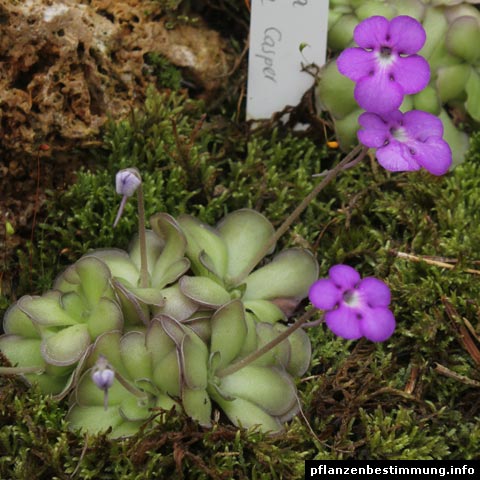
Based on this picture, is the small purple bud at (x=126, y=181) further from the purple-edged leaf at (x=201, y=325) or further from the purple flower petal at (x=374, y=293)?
the purple flower petal at (x=374, y=293)

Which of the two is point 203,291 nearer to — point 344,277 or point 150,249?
point 150,249

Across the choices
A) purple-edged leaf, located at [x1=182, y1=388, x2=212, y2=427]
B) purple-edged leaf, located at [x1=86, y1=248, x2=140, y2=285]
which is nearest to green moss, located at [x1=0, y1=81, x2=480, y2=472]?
purple-edged leaf, located at [x1=182, y1=388, x2=212, y2=427]

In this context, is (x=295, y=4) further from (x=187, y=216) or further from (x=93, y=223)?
(x=93, y=223)

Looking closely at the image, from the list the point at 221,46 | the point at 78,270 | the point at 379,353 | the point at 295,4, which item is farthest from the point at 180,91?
the point at 379,353

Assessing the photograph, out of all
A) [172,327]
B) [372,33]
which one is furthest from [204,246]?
[372,33]

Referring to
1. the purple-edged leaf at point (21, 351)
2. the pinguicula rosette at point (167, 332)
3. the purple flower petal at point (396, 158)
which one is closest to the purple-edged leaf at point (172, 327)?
the pinguicula rosette at point (167, 332)
